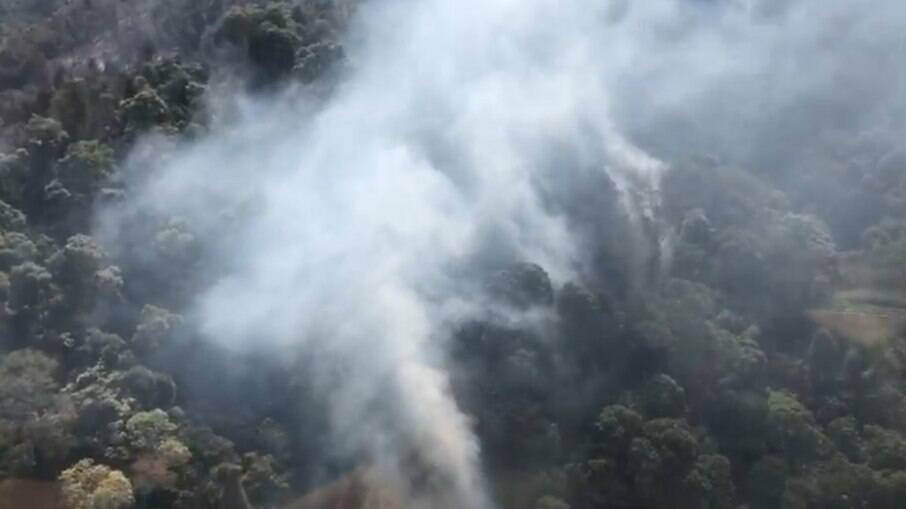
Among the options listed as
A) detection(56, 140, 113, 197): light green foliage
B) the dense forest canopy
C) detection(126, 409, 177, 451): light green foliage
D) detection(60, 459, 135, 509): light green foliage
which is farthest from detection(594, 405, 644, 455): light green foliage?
detection(56, 140, 113, 197): light green foliage

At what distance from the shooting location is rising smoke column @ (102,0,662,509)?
107 ft

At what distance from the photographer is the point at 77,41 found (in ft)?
141

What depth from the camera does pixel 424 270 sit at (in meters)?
35.9

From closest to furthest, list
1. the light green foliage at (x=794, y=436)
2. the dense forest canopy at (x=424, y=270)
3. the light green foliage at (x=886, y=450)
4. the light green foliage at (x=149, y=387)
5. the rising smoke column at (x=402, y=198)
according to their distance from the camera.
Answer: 1. the light green foliage at (x=149, y=387)
2. the dense forest canopy at (x=424, y=270)
3. the rising smoke column at (x=402, y=198)
4. the light green foliage at (x=886, y=450)
5. the light green foliage at (x=794, y=436)

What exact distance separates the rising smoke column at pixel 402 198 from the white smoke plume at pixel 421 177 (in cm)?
6

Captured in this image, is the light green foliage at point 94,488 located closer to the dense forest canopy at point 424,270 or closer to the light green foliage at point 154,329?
the dense forest canopy at point 424,270

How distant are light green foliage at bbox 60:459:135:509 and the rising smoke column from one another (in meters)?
4.84

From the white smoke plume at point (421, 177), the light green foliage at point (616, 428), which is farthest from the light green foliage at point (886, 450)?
the white smoke plume at point (421, 177)

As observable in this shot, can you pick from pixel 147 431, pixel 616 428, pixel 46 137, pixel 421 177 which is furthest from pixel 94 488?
pixel 421 177

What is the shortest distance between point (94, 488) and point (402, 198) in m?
12.5

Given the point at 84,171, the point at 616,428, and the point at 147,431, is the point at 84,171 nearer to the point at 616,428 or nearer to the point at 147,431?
the point at 147,431

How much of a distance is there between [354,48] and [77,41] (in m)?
9.23

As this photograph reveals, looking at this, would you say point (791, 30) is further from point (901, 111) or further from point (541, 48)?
point (541, 48)

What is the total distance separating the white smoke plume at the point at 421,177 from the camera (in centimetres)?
3300
